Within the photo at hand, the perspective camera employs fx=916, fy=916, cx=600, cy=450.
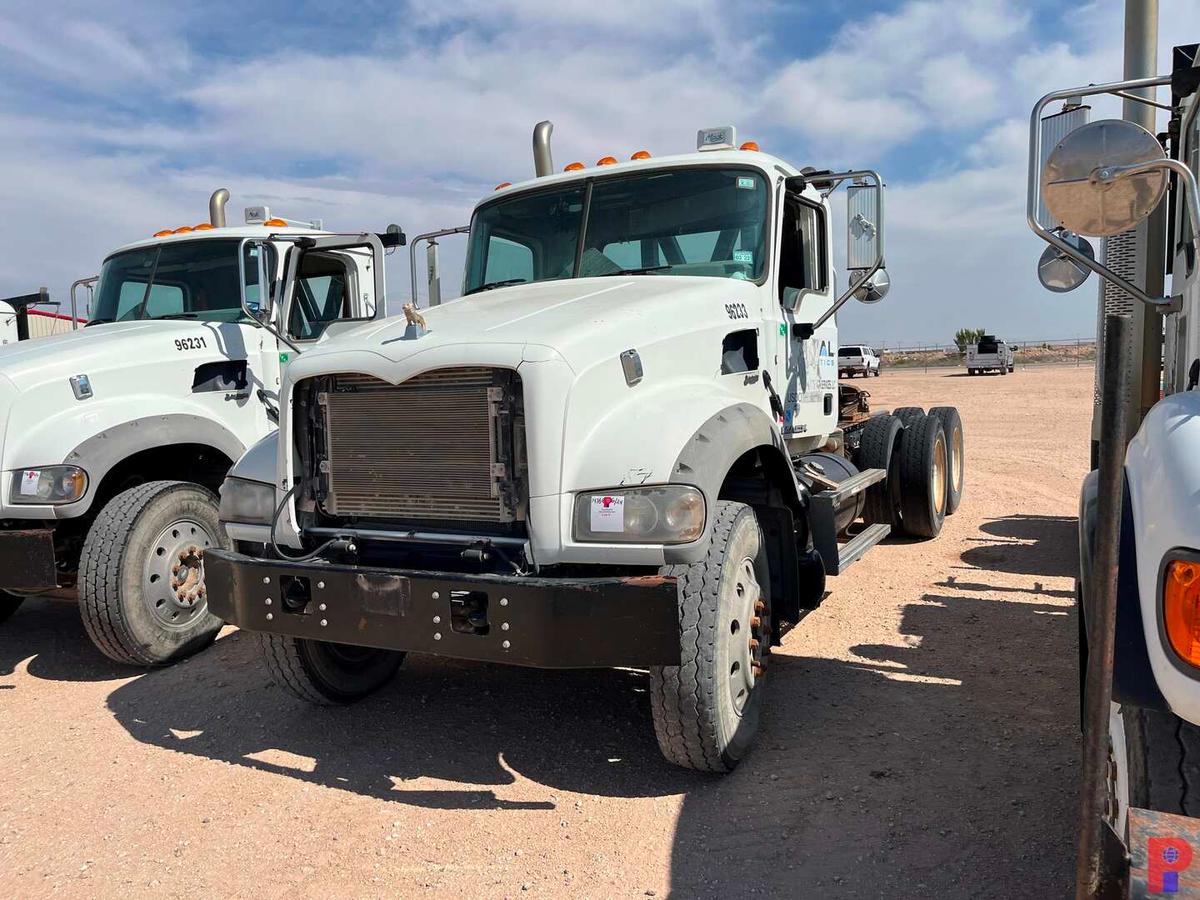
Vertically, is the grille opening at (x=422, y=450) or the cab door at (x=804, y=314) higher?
the cab door at (x=804, y=314)

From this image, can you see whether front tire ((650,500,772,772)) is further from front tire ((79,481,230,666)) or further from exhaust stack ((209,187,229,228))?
exhaust stack ((209,187,229,228))

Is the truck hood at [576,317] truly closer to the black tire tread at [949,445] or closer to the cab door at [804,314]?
the cab door at [804,314]

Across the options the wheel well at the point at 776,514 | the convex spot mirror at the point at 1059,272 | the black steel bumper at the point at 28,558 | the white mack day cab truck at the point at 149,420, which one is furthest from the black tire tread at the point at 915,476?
the black steel bumper at the point at 28,558

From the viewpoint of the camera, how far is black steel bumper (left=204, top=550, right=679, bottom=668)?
3014 mm

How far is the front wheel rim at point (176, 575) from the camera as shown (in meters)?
5.00

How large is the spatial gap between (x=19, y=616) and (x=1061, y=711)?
257 inches

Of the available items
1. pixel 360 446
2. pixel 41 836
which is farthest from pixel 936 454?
pixel 41 836

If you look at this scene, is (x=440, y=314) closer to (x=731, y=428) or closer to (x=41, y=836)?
Result: (x=731, y=428)

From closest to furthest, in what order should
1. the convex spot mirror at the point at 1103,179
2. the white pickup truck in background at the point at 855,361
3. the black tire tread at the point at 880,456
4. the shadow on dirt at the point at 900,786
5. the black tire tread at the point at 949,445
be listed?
the convex spot mirror at the point at 1103,179
the shadow on dirt at the point at 900,786
the black tire tread at the point at 880,456
the black tire tread at the point at 949,445
the white pickup truck in background at the point at 855,361

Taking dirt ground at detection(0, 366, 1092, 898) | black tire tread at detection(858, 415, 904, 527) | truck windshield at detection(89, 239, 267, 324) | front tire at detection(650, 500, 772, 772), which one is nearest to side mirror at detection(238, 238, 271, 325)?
truck windshield at detection(89, 239, 267, 324)

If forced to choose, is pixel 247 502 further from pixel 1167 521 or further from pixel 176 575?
pixel 1167 521

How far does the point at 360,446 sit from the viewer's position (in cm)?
357

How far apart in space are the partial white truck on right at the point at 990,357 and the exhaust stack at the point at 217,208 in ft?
133

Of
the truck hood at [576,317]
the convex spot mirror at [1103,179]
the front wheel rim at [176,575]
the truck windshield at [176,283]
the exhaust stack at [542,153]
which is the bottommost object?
the front wheel rim at [176,575]
